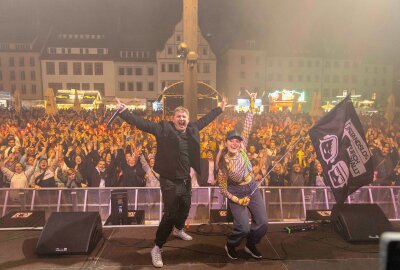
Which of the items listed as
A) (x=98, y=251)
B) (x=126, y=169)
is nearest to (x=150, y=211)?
(x=126, y=169)

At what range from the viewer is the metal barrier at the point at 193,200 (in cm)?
660

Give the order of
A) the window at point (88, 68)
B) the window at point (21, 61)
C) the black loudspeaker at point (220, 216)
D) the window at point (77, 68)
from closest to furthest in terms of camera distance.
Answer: the black loudspeaker at point (220, 216) < the window at point (77, 68) < the window at point (88, 68) < the window at point (21, 61)

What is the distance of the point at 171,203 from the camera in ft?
14.7

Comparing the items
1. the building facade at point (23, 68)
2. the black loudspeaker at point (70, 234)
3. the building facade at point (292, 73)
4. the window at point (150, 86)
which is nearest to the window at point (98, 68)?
the window at point (150, 86)

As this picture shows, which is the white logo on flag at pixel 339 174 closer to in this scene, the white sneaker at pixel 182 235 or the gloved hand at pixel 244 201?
the gloved hand at pixel 244 201

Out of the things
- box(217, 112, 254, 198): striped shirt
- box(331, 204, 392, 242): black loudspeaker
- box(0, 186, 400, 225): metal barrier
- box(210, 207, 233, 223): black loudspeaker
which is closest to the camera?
box(217, 112, 254, 198): striped shirt

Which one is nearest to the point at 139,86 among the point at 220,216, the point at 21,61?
the point at 21,61

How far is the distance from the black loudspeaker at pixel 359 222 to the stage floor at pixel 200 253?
13 centimetres

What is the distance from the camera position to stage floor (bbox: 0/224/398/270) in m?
4.47

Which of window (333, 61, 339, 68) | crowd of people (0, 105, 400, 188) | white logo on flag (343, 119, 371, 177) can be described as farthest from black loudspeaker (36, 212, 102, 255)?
window (333, 61, 339, 68)

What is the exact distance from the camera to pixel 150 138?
11.6 m

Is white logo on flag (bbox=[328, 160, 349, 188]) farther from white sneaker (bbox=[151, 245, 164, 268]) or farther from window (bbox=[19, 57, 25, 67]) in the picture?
window (bbox=[19, 57, 25, 67])

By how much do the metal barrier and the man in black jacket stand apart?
7.11 feet

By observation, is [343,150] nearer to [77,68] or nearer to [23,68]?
[77,68]
